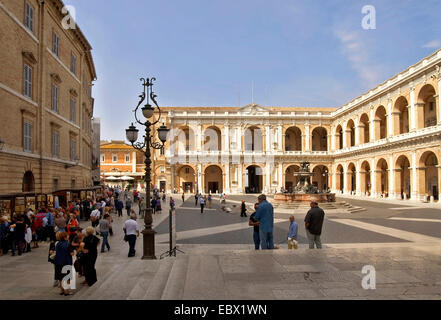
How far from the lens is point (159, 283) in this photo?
20.0 feet

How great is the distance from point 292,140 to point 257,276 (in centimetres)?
5443

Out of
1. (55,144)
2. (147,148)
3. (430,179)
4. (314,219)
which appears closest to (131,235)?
(147,148)

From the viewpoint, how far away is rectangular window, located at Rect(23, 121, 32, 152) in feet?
52.4

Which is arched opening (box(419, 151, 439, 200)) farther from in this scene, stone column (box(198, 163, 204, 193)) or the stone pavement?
stone column (box(198, 163, 204, 193))

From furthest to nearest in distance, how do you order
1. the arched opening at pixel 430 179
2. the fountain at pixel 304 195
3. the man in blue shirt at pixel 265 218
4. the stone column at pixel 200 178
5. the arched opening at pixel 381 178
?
1. the stone column at pixel 200 178
2. the arched opening at pixel 381 178
3. the arched opening at pixel 430 179
4. the fountain at pixel 304 195
5. the man in blue shirt at pixel 265 218

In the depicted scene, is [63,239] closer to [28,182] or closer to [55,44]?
[28,182]

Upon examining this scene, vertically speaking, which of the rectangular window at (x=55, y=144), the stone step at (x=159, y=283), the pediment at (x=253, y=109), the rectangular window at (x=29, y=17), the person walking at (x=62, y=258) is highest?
the pediment at (x=253, y=109)

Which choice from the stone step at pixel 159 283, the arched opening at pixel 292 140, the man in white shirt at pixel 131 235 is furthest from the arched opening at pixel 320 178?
the stone step at pixel 159 283

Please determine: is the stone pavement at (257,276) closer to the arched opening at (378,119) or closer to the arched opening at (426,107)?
the arched opening at (426,107)

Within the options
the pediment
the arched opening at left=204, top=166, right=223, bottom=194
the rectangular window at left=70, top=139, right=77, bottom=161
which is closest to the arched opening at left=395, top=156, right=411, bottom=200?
the pediment

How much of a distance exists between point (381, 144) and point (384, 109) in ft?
17.3

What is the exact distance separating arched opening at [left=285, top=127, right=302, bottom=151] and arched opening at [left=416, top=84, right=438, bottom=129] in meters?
24.7

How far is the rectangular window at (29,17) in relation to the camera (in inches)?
636
